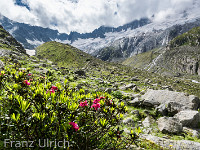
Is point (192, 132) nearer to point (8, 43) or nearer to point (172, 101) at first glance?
point (172, 101)

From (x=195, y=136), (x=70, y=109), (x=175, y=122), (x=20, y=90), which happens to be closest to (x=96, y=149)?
(x=70, y=109)

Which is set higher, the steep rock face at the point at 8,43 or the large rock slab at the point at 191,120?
the steep rock face at the point at 8,43

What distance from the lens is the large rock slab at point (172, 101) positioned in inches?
447

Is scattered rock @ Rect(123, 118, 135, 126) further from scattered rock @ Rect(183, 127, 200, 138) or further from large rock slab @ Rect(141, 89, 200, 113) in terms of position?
large rock slab @ Rect(141, 89, 200, 113)

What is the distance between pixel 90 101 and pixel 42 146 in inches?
80.8

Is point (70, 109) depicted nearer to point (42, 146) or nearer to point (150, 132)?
point (42, 146)

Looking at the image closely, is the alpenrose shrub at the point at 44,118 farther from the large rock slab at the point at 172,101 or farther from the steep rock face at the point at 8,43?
the steep rock face at the point at 8,43

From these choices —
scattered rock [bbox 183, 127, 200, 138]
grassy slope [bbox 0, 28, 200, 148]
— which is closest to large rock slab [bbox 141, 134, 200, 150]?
scattered rock [bbox 183, 127, 200, 138]

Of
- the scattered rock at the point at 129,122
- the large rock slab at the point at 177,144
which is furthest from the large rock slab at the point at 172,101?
the large rock slab at the point at 177,144

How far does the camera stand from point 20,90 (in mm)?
3963

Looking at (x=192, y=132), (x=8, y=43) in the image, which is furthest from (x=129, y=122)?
(x=8, y=43)

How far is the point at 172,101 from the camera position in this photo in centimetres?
1203

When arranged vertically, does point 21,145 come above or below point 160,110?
above

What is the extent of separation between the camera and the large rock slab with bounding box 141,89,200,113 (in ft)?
37.2
